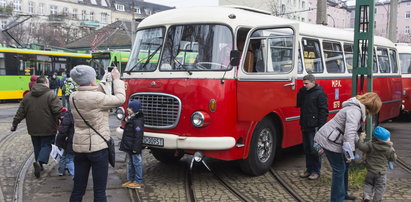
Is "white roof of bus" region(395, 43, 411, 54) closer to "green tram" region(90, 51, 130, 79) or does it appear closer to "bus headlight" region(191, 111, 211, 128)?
"bus headlight" region(191, 111, 211, 128)

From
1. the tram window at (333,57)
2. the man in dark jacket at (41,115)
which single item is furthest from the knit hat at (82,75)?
the tram window at (333,57)

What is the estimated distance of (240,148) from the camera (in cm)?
701

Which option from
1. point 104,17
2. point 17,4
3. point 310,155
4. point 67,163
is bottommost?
point 67,163

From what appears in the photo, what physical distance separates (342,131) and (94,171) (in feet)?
9.86

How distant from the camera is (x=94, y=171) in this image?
16.0ft

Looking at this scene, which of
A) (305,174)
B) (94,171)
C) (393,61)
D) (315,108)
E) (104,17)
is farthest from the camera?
(104,17)

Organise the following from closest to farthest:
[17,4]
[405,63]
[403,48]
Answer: [405,63] → [403,48] → [17,4]

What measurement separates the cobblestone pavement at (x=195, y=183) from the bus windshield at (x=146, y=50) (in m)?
1.95

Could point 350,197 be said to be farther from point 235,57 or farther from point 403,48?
point 403,48

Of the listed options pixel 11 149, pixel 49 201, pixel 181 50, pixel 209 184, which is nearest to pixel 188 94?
pixel 181 50

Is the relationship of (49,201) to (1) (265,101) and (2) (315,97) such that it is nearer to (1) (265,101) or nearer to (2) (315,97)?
(1) (265,101)

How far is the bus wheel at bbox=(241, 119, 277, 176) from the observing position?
7312 mm

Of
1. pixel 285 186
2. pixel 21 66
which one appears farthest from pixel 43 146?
pixel 21 66

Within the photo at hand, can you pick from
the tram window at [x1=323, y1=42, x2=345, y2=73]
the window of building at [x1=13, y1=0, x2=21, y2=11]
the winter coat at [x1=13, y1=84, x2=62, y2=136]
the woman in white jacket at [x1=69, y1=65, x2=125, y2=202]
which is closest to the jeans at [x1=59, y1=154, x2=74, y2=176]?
the winter coat at [x1=13, y1=84, x2=62, y2=136]
